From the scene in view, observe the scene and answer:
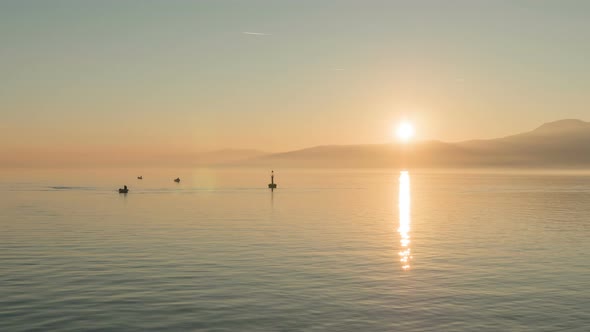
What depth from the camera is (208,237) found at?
61.8 metres

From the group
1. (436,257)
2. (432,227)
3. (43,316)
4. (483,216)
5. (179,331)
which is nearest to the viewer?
(179,331)

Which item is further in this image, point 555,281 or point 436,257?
point 436,257

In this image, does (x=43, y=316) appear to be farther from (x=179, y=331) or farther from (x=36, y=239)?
(x=36, y=239)

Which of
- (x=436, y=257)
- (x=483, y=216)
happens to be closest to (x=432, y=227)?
(x=483, y=216)

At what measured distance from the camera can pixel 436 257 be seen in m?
49.5

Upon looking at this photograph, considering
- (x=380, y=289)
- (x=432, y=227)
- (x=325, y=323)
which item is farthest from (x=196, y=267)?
(x=432, y=227)

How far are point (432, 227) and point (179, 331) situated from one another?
52.4m

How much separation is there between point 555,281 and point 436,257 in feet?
37.6

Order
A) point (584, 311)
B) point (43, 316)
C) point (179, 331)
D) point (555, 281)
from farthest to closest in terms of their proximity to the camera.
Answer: point (555, 281)
point (584, 311)
point (43, 316)
point (179, 331)

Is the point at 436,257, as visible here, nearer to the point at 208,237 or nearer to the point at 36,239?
the point at 208,237

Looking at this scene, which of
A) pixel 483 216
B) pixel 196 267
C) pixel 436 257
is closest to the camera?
pixel 196 267

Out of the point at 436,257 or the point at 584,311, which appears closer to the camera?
the point at 584,311

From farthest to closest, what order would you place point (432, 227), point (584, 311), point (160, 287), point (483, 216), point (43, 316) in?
point (483, 216) → point (432, 227) → point (160, 287) → point (584, 311) → point (43, 316)

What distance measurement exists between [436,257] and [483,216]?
145ft
